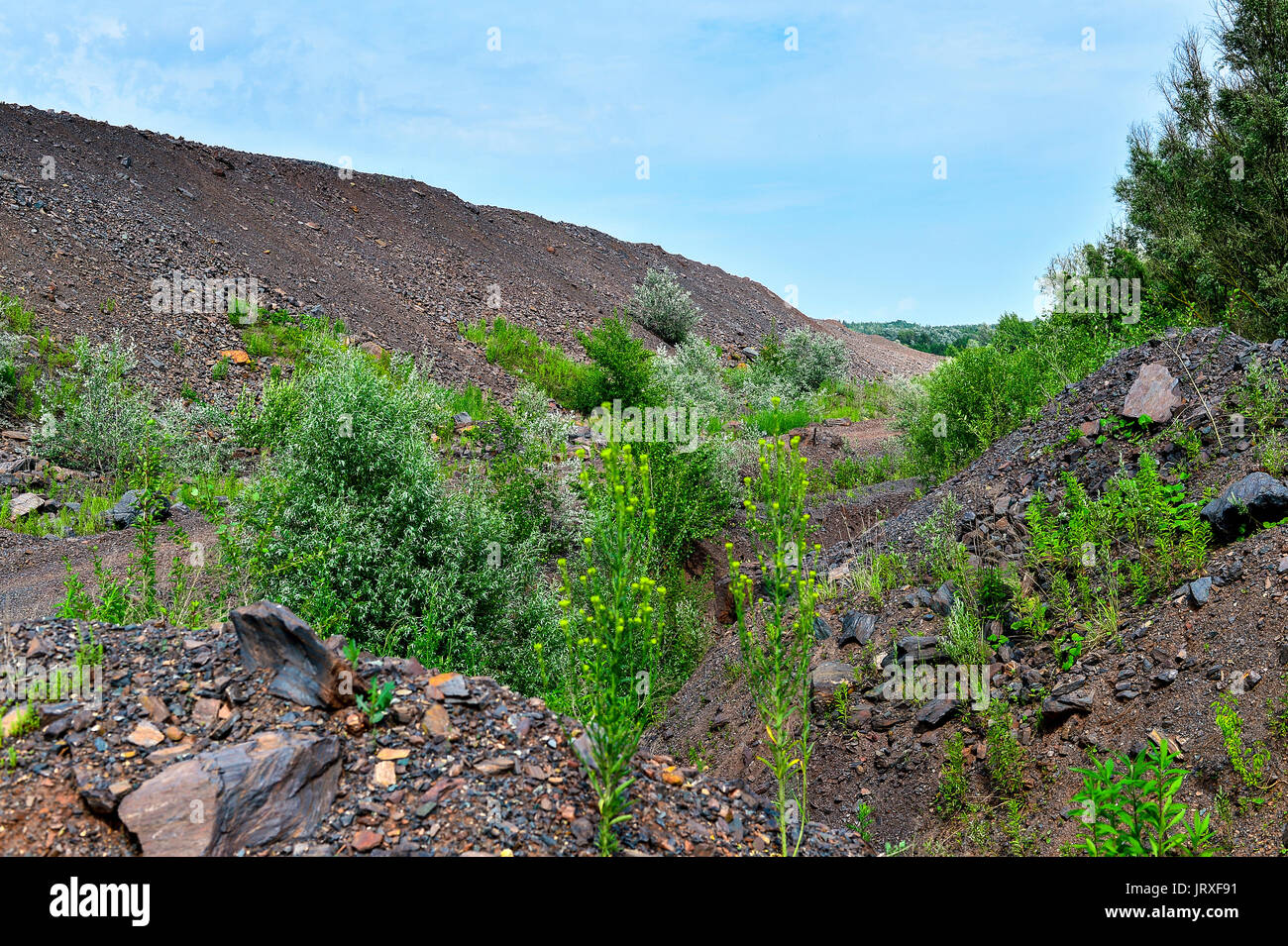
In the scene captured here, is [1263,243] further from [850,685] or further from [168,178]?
[168,178]

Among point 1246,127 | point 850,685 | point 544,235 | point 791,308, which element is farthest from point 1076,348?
point 791,308

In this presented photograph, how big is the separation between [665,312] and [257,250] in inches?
539

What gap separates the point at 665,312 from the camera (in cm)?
2978

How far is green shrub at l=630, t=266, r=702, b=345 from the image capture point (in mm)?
29812

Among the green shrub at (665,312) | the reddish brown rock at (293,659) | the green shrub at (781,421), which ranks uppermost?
the green shrub at (665,312)

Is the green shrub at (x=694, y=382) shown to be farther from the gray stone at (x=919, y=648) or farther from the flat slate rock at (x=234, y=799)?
the flat slate rock at (x=234, y=799)

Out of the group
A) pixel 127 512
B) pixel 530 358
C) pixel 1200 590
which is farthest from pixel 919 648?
pixel 530 358

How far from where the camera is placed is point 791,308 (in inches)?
1756

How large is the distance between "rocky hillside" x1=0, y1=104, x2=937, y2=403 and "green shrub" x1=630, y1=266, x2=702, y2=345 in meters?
1.16

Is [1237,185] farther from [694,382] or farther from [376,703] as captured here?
[376,703]

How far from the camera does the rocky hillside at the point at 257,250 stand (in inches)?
641

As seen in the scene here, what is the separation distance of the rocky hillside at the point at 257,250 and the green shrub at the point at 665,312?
1.16 metres

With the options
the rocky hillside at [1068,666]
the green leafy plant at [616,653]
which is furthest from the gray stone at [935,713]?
the green leafy plant at [616,653]

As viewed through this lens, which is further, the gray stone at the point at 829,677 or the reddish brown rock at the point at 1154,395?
the reddish brown rock at the point at 1154,395
